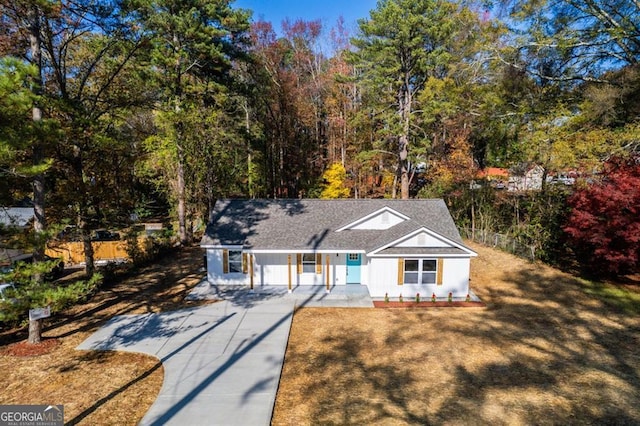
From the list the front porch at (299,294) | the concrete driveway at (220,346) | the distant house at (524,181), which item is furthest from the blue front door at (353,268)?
the distant house at (524,181)

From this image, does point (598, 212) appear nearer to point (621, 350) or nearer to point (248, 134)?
point (621, 350)

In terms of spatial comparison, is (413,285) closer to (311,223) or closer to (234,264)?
(311,223)

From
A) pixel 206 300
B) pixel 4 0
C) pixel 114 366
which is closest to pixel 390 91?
pixel 206 300

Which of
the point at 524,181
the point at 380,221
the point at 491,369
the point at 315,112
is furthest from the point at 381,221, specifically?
the point at 315,112

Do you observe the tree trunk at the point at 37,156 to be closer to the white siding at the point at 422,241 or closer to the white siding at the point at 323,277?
the white siding at the point at 323,277

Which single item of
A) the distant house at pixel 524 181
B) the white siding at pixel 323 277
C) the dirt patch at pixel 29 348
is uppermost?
the distant house at pixel 524 181
